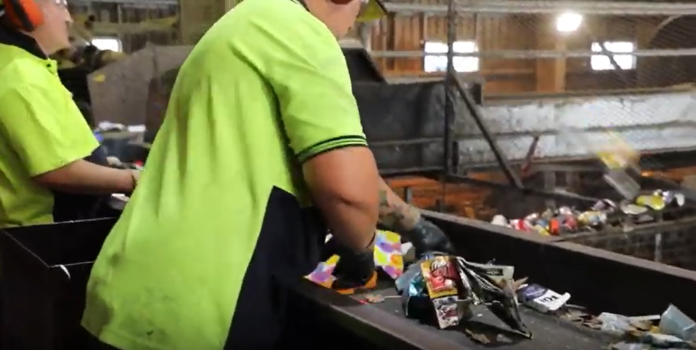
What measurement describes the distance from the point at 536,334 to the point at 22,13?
1.43 meters

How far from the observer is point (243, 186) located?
4.07ft

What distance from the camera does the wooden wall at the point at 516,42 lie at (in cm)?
959

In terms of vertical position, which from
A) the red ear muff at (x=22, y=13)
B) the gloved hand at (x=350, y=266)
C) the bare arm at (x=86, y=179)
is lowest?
the gloved hand at (x=350, y=266)

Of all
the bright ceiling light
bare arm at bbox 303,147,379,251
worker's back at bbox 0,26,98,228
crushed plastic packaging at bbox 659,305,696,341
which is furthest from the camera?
the bright ceiling light

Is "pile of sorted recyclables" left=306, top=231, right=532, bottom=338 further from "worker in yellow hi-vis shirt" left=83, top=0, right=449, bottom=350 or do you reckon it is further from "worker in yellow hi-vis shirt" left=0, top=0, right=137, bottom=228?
"worker in yellow hi-vis shirt" left=0, top=0, right=137, bottom=228

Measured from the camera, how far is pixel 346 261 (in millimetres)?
1483

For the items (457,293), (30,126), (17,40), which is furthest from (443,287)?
(17,40)

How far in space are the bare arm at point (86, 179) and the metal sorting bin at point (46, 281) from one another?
0.50ft

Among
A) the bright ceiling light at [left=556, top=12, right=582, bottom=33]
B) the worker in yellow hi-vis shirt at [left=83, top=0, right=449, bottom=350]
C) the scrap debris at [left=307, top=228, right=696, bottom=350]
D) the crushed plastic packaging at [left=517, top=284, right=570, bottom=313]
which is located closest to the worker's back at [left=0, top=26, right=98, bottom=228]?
the worker in yellow hi-vis shirt at [left=83, top=0, right=449, bottom=350]

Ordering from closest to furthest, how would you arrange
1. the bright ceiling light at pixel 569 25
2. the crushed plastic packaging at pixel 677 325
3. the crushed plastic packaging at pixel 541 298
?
1. the crushed plastic packaging at pixel 677 325
2. the crushed plastic packaging at pixel 541 298
3. the bright ceiling light at pixel 569 25

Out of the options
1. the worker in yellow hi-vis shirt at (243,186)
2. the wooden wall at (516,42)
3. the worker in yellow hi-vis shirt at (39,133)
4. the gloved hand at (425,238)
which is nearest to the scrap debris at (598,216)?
the gloved hand at (425,238)

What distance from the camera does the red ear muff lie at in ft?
6.70

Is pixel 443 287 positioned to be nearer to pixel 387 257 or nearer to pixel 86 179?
pixel 387 257

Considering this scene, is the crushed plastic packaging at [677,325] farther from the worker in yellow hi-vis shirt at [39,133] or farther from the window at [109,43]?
the window at [109,43]
